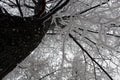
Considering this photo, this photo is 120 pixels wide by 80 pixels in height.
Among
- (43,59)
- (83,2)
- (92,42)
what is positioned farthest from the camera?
(43,59)

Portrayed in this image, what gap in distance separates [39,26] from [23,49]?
1.03 feet

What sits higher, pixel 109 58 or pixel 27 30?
pixel 27 30

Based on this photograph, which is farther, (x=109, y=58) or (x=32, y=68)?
(x=32, y=68)

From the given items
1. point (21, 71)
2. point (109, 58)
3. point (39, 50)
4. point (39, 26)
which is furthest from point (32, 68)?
point (39, 26)

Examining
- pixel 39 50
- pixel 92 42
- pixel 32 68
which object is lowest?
pixel 32 68

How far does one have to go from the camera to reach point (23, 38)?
1.87m

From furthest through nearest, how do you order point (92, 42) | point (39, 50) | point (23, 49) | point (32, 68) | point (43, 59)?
point (32, 68) → point (43, 59) → point (39, 50) → point (92, 42) → point (23, 49)

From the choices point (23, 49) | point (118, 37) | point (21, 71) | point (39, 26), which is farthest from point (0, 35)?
point (21, 71)

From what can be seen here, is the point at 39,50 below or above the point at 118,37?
below

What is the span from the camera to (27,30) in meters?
1.91

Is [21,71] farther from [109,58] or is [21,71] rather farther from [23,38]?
[23,38]

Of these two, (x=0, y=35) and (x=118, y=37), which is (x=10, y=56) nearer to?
(x=0, y=35)

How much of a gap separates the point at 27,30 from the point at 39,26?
6.6 inches

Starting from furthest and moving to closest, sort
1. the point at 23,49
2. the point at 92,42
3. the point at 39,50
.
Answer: the point at 39,50
the point at 92,42
the point at 23,49
